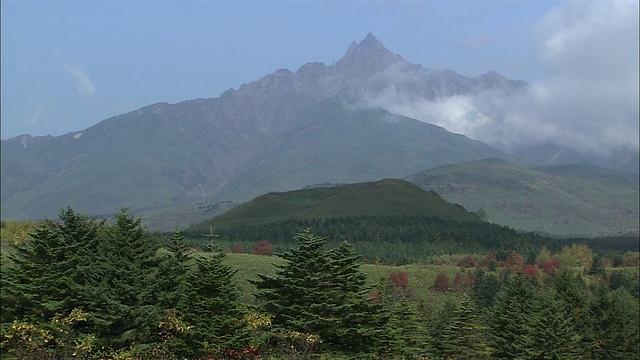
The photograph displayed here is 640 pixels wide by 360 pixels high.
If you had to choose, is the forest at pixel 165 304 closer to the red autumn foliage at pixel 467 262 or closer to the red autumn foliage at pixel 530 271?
the red autumn foliage at pixel 530 271

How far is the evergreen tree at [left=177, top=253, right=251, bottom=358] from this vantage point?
1385 inches

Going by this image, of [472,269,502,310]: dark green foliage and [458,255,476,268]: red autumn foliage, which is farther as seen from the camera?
[458,255,476,268]: red autumn foliage

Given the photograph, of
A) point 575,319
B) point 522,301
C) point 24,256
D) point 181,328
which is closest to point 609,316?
point 575,319

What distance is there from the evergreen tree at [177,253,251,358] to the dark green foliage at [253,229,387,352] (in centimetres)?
319

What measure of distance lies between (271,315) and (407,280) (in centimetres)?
9797

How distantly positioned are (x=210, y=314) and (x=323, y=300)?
8.14 metres

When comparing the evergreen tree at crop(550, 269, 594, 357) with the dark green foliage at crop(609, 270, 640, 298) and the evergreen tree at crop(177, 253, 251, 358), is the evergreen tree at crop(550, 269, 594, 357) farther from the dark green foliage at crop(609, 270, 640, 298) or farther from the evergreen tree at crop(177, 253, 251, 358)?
the dark green foliage at crop(609, 270, 640, 298)

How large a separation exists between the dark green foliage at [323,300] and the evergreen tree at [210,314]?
10.5 feet

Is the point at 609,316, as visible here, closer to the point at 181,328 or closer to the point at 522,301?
the point at 522,301

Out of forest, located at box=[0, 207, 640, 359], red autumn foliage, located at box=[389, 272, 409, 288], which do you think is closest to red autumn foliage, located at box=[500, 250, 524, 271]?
red autumn foliage, located at box=[389, 272, 409, 288]

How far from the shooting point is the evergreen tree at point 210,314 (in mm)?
35188

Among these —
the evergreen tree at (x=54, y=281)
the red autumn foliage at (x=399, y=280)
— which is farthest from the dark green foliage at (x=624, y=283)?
the evergreen tree at (x=54, y=281)

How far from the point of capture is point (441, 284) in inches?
Result: 5231

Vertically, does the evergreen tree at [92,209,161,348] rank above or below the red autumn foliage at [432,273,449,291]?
above
